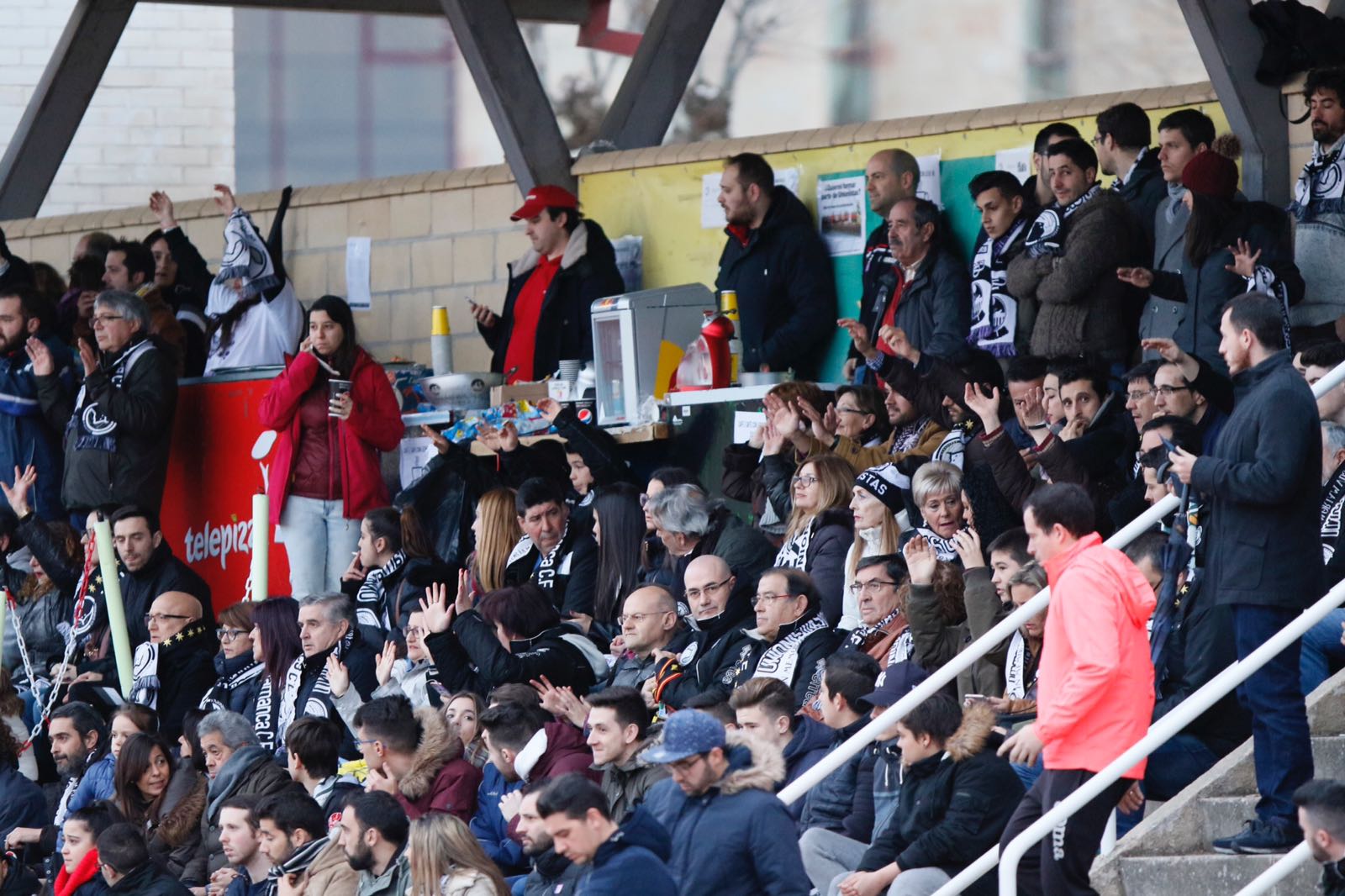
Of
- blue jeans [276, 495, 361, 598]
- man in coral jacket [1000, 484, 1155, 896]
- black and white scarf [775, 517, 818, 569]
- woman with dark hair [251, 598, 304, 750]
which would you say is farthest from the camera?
blue jeans [276, 495, 361, 598]

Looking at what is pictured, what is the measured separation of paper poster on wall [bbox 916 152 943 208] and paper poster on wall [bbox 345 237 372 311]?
3.57 metres

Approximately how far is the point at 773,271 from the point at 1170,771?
4057mm

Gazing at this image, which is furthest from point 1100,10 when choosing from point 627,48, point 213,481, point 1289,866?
point 1289,866

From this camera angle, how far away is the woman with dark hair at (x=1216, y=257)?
8648 mm

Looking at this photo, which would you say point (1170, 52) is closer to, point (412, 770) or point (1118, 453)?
point (1118, 453)

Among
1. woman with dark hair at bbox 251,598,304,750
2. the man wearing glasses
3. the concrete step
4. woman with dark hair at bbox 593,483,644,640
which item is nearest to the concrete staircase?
the concrete step

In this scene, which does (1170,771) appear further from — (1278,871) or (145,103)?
(145,103)

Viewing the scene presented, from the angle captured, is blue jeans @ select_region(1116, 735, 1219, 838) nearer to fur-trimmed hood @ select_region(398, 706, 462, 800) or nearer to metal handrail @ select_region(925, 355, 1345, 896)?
metal handrail @ select_region(925, 355, 1345, 896)

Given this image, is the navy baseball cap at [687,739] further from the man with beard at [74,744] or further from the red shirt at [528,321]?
the red shirt at [528,321]

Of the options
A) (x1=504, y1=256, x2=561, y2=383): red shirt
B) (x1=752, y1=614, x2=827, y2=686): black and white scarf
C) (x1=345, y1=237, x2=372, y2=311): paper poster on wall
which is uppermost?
(x1=345, y1=237, x2=372, y2=311): paper poster on wall

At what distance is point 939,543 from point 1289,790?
215 centimetres

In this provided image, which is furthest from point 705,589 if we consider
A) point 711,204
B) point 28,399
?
point 28,399

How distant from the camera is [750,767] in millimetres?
6320

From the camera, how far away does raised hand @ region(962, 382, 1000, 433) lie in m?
8.34
